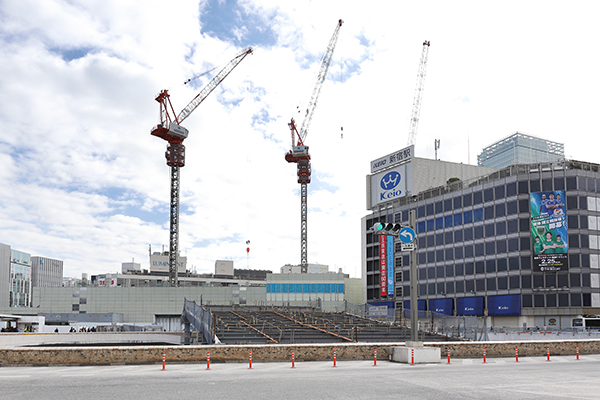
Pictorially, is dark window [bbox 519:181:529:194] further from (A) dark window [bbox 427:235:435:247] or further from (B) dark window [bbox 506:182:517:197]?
(A) dark window [bbox 427:235:435:247]

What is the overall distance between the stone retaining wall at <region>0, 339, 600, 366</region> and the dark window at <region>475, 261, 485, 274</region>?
45.6 meters

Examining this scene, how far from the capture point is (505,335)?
5719cm

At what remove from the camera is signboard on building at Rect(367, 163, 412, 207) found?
104 m

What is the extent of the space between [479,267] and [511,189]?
12.7 m

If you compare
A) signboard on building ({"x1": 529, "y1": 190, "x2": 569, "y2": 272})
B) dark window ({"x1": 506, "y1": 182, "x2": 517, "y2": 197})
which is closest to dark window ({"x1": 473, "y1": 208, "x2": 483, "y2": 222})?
dark window ({"x1": 506, "y1": 182, "x2": 517, "y2": 197})

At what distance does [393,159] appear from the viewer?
10862 cm

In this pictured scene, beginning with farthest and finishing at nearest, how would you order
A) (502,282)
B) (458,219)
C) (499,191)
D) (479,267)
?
(458,219), (479,267), (499,191), (502,282)

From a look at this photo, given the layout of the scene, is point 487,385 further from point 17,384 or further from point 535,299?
point 535,299

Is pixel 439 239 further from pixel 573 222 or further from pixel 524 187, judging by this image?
pixel 573 222

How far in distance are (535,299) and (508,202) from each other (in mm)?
13180

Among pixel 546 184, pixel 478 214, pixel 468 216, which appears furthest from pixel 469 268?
pixel 546 184

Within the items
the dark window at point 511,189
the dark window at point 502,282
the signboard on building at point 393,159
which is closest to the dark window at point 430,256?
the dark window at point 502,282

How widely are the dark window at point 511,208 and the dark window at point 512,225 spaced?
107 cm

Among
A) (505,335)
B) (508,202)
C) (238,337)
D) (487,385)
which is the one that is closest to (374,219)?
(508,202)
